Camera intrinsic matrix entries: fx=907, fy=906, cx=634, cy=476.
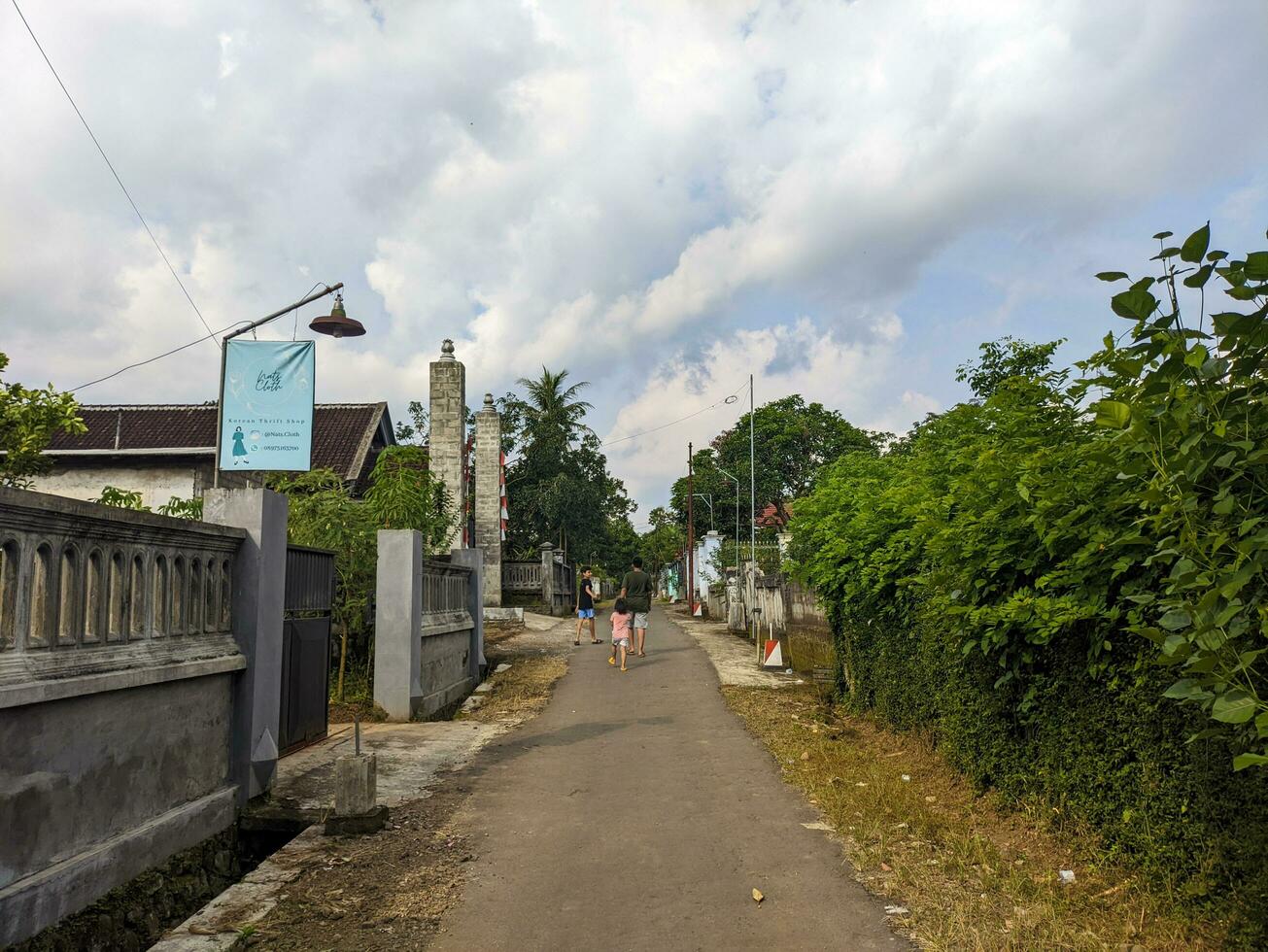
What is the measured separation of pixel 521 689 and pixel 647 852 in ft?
27.8

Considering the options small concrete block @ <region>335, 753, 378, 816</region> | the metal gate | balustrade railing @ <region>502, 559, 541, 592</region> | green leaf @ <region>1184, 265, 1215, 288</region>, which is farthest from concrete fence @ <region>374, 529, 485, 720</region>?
balustrade railing @ <region>502, 559, 541, 592</region>

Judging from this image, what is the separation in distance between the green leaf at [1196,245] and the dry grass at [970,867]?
9.43 ft

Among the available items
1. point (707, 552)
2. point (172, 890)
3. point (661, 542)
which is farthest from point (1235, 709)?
point (661, 542)

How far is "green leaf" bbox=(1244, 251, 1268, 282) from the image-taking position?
Answer: 2.89 metres

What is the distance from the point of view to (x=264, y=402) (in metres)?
11.7

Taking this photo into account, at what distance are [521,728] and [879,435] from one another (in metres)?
59.5

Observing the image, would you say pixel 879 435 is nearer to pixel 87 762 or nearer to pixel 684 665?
pixel 684 665

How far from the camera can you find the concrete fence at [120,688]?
165 inches

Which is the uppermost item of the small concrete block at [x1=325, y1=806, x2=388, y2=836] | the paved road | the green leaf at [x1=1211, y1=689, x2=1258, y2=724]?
the green leaf at [x1=1211, y1=689, x2=1258, y2=724]

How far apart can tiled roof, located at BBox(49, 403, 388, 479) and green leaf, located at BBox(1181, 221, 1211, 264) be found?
77.6ft

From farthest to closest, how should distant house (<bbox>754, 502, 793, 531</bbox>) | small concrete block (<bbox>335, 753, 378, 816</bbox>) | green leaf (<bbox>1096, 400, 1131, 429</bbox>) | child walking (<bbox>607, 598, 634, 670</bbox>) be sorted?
distant house (<bbox>754, 502, 793, 531</bbox>) → child walking (<bbox>607, 598, 634, 670</bbox>) → small concrete block (<bbox>335, 753, 378, 816</bbox>) → green leaf (<bbox>1096, 400, 1131, 429</bbox>)

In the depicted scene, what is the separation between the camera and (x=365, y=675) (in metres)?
12.5

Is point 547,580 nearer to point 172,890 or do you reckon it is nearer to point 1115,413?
point 172,890

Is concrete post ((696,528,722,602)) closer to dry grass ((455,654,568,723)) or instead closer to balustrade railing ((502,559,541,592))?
balustrade railing ((502,559,541,592))
